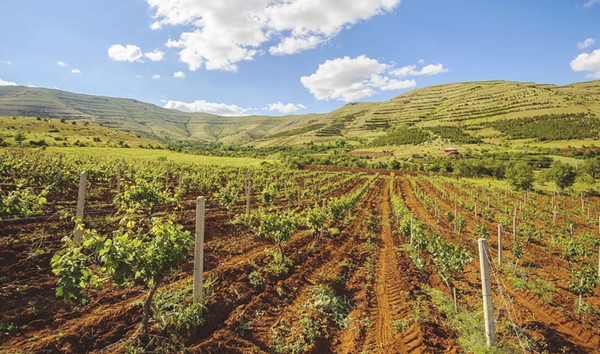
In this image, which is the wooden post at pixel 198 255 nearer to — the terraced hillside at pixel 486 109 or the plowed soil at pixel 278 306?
the plowed soil at pixel 278 306

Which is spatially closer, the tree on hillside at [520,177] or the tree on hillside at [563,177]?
the tree on hillside at [520,177]

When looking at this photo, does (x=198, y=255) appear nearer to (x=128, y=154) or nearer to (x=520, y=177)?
(x=520, y=177)

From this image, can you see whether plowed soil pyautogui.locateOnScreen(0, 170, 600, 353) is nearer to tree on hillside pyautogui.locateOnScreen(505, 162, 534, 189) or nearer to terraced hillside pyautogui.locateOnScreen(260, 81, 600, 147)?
tree on hillside pyautogui.locateOnScreen(505, 162, 534, 189)

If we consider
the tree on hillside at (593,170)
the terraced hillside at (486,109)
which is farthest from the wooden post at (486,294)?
the terraced hillside at (486,109)

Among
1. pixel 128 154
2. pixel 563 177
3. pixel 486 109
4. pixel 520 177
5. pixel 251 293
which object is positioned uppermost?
pixel 486 109

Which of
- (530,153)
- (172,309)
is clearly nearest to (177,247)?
(172,309)

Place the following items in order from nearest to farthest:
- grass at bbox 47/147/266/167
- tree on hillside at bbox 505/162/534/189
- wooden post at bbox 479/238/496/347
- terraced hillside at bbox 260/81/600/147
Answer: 1. wooden post at bbox 479/238/496/347
2. tree on hillside at bbox 505/162/534/189
3. grass at bbox 47/147/266/167
4. terraced hillside at bbox 260/81/600/147

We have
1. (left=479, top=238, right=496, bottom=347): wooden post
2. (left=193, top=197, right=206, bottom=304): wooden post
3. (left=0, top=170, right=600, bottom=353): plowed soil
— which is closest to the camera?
(left=0, top=170, right=600, bottom=353): plowed soil

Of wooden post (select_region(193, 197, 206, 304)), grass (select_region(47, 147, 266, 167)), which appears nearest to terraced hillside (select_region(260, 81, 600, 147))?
grass (select_region(47, 147, 266, 167))

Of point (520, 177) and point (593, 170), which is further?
point (593, 170)

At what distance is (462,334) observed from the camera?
641cm

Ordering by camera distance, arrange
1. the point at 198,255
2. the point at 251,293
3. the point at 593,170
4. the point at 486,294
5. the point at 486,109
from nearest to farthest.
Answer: the point at 486,294 → the point at 198,255 → the point at 251,293 → the point at 593,170 → the point at 486,109

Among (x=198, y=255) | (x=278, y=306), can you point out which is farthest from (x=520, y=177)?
(x=198, y=255)

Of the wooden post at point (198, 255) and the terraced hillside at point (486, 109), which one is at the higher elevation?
the terraced hillside at point (486, 109)
